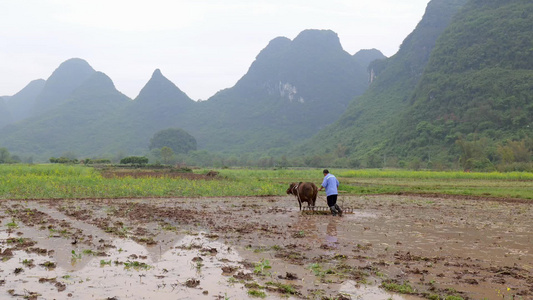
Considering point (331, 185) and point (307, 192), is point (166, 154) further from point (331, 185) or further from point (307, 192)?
point (331, 185)

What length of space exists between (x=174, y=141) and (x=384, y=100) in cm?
6142

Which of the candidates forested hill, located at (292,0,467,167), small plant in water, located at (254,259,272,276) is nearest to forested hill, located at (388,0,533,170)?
forested hill, located at (292,0,467,167)

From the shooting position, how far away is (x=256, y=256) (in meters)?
7.70

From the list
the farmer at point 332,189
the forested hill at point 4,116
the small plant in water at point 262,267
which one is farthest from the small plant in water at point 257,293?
the forested hill at point 4,116

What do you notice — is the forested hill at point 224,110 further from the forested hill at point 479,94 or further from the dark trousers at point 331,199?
the dark trousers at point 331,199

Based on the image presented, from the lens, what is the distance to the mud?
5.69m

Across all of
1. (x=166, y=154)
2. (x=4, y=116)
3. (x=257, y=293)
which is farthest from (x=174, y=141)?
(x=4, y=116)

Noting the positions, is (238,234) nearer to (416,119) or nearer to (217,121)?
(416,119)

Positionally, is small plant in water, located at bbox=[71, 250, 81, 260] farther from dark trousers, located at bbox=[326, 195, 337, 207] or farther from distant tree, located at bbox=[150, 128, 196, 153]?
distant tree, located at bbox=[150, 128, 196, 153]

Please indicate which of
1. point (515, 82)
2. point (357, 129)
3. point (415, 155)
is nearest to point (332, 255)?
point (415, 155)

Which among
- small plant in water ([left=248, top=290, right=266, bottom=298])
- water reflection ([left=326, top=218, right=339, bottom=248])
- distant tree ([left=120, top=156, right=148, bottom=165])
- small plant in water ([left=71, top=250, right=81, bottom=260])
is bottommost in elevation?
small plant in water ([left=71, top=250, right=81, bottom=260])

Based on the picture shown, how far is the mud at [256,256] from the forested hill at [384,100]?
228 ft

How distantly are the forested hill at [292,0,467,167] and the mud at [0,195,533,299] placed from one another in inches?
2734

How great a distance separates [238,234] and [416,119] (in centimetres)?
7329
